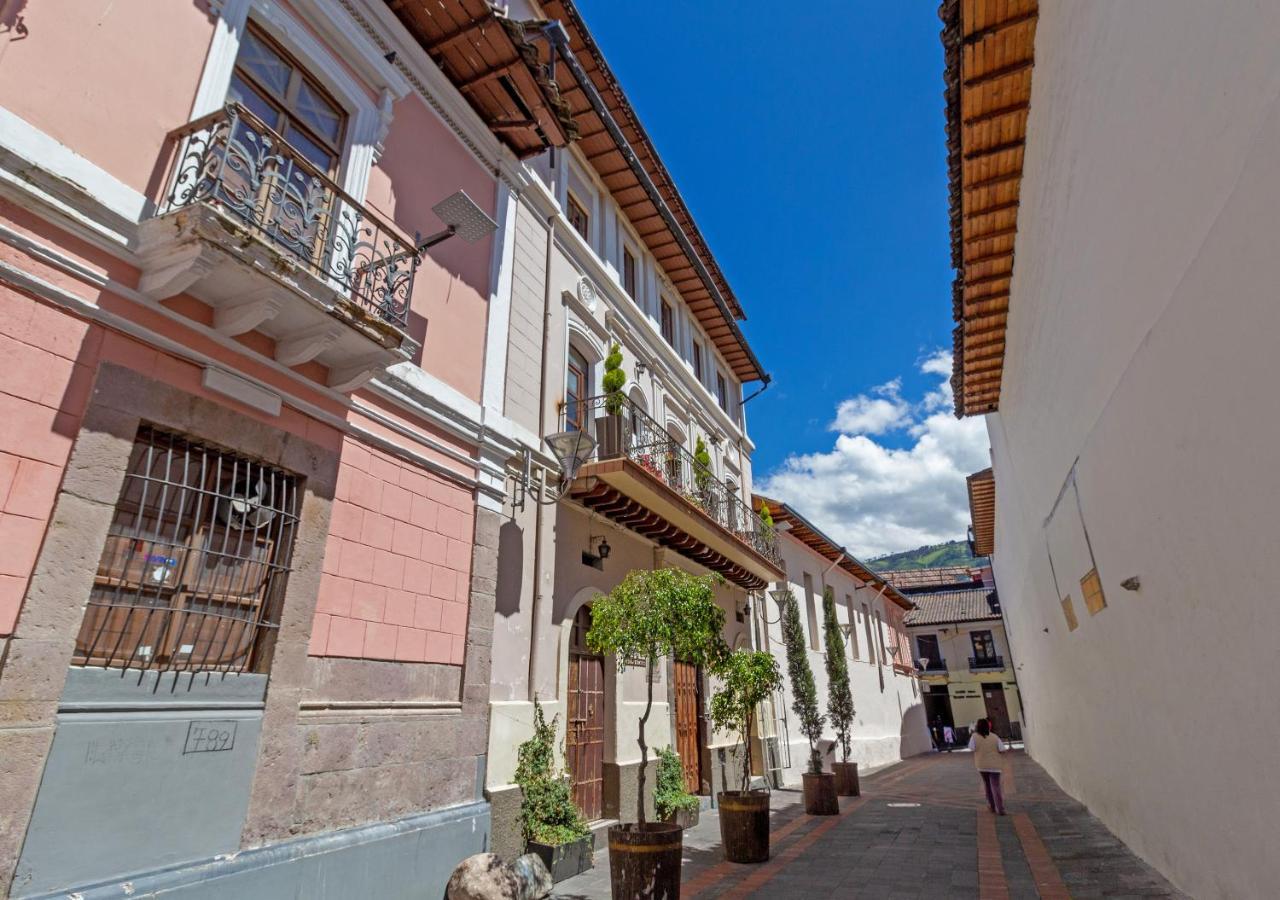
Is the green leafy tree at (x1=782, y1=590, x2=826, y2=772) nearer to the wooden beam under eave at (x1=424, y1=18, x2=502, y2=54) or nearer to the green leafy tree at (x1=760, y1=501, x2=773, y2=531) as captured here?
the green leafy tree at (x1=760, y1=501, x2=773, y2=531)

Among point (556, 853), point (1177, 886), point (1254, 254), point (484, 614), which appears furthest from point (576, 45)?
point (1177, 886)

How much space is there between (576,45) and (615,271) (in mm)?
3389

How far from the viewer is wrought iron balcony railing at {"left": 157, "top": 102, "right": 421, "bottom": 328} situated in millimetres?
4473

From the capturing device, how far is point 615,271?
11500 millimetres

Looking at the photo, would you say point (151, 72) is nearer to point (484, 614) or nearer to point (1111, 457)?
point (484, 614)

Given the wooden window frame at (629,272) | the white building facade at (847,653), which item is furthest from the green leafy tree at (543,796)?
the white building facade at (847,653)

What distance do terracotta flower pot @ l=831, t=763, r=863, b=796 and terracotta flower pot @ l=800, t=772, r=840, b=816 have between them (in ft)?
7.82

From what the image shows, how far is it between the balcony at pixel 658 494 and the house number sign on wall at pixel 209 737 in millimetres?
4625

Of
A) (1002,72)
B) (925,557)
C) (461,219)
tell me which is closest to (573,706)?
(461,219)

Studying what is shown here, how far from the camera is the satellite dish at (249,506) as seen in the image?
15.3 ft

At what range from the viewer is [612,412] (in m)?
9.35

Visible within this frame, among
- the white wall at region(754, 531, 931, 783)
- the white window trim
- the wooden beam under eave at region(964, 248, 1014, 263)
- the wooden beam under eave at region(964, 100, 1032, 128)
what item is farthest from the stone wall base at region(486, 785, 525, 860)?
the white wall at region(754, 531, 931, 783)

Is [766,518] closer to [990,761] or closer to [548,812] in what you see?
[990,761]

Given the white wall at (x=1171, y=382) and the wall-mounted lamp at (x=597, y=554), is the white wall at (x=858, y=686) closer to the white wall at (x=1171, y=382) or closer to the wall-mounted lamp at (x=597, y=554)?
the wall-mounted lamp at (x=597, y=554)
